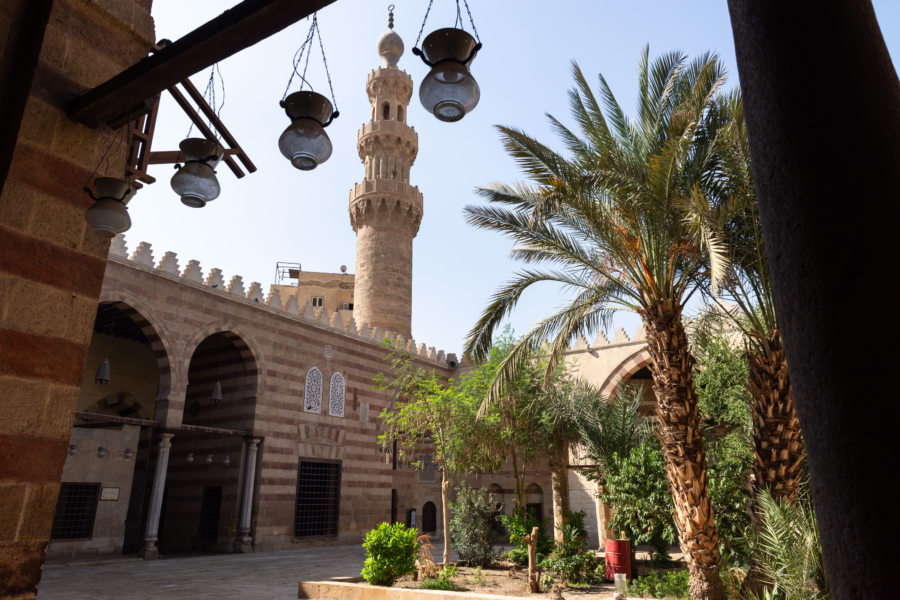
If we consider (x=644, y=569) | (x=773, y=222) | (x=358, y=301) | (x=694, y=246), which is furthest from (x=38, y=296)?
(x=358, y=301)

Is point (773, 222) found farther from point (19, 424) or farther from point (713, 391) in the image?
point (713, 391)

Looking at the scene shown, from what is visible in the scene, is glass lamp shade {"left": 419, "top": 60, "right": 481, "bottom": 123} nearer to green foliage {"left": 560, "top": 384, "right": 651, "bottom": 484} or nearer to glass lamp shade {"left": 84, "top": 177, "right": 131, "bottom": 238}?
glass lamp shade {"left": 84, "top": 177, "right": 131, "bottom": 238}

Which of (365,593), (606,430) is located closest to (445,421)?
(606,430)

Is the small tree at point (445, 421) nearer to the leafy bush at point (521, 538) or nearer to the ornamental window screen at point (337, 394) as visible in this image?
the leafy bush at point (521, 538)

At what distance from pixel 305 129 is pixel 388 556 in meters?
7.07

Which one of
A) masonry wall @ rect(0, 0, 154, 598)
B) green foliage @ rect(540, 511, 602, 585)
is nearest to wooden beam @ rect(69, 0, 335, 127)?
masonry wall @ rect(0, 0, 154, 598)

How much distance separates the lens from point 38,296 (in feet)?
8.88

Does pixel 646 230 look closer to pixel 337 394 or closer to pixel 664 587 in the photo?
pixel 664 587

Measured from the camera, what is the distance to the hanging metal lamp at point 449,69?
2678mm

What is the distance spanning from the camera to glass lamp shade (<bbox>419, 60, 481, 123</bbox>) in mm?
2672

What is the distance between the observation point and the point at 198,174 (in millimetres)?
3639

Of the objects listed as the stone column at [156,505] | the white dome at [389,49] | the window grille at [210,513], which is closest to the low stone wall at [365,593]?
the stone column at [156,505]

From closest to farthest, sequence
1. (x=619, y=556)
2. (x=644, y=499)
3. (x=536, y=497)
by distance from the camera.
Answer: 1. (x=619, y=556)
2. (x=644, y=499)
3. (x=536, y=497)

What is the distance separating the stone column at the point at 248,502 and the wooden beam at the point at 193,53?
13.7 meters
